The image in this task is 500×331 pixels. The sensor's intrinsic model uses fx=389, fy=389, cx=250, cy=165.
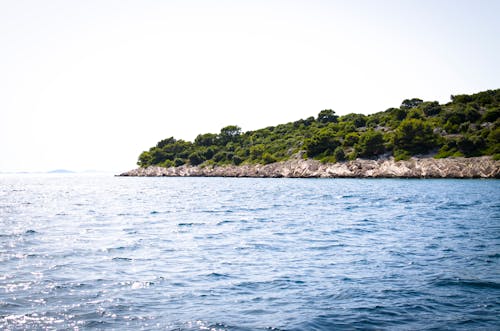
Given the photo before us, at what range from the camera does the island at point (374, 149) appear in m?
87.1

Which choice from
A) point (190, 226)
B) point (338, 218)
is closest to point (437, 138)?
point (338, 218)

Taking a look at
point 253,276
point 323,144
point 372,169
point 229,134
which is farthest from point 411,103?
point 253,276

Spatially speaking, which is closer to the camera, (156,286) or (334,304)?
(334,304)

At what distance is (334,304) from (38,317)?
709 centimetres

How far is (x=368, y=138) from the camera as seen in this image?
4082 inches

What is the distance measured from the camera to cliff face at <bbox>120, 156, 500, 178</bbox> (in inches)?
3204

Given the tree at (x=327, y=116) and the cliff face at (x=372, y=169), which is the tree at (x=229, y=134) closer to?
the cliff face at (x=372, y=169)

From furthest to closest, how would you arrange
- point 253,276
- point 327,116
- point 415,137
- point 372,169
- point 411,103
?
point 327,116 → point 411,103 → point 372,169 → point 415,137 → point 253,276

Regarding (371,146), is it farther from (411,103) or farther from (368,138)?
(411,103)

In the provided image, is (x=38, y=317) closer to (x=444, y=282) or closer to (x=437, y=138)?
(x=444, y=282)

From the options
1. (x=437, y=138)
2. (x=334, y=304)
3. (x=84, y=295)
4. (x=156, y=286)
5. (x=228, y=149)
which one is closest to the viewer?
(x=334, y=304)

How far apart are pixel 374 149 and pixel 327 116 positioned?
6332cm

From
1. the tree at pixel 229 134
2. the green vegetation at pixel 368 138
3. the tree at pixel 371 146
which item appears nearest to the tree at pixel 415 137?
the green vegetation at pixel 368 138

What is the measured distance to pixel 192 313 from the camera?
367 inches
